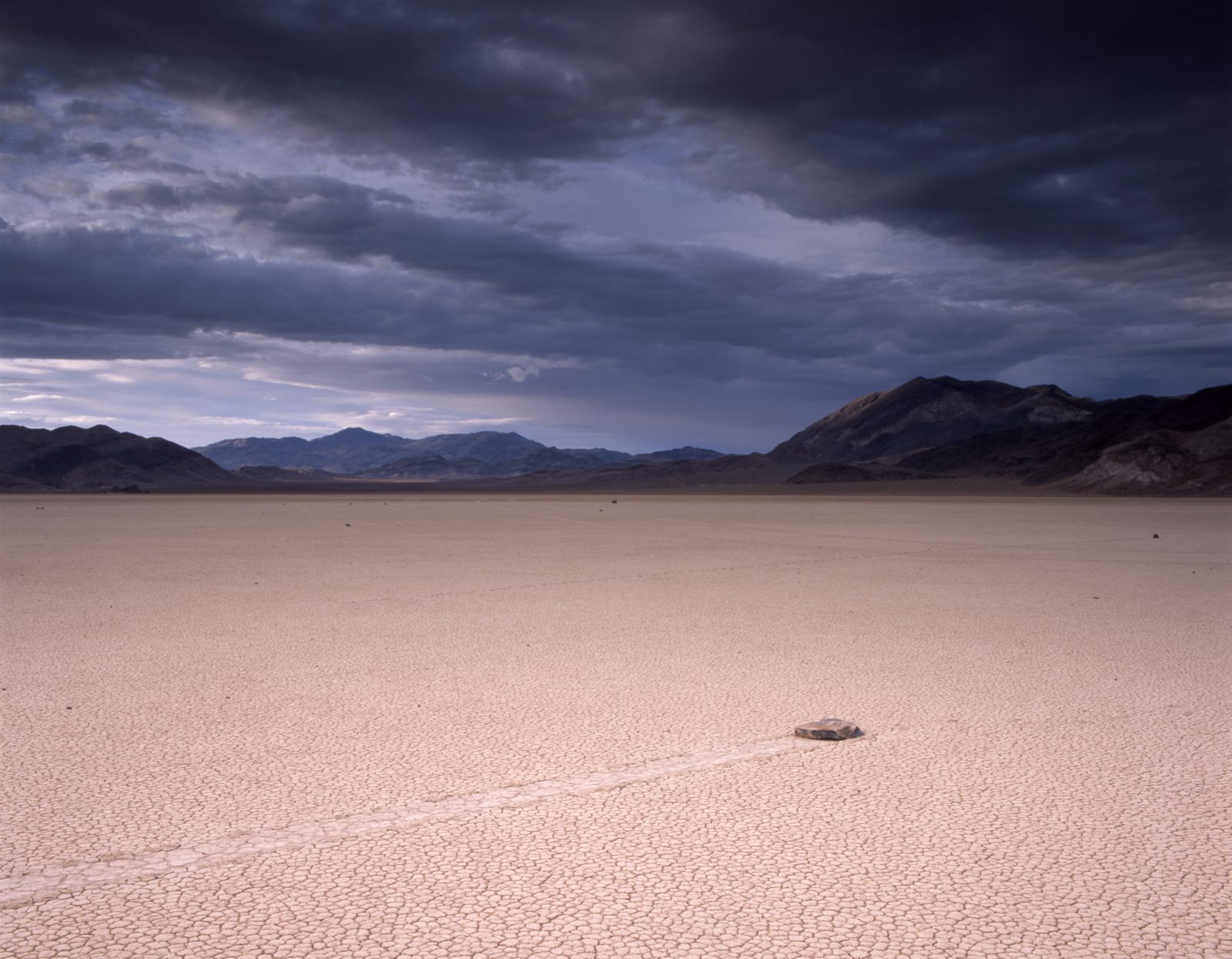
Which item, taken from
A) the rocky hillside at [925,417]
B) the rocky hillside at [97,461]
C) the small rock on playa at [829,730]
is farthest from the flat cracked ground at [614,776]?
the rocky hillside at [925,417]

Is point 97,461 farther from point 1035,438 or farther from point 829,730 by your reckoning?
point 829,730

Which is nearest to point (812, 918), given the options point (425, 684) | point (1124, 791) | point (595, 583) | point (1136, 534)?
point (1124, 791)

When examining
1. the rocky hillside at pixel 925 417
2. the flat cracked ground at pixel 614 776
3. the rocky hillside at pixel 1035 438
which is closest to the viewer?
the flat cracked ground at pixel 614 776

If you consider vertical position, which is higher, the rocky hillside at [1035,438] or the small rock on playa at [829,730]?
the rocky hillside at [1035,438]

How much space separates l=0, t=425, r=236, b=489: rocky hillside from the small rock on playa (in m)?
123

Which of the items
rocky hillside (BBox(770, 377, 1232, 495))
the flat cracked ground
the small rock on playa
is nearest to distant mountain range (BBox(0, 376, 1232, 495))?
rocky hillside (BBox(770, 377, 1232, 495))

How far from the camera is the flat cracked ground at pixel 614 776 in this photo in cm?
323

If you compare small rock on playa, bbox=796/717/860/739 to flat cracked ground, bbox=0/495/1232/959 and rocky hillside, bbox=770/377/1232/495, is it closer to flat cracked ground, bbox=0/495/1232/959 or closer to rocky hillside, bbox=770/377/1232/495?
flat cracked ground, bbox=0/495/1232/959

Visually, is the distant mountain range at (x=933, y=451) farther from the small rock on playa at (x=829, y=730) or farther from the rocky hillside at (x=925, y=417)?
the small rock on playa at (x=829, y=730)

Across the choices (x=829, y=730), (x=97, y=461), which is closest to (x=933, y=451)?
(x=97, y=461)

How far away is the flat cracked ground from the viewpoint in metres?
3.23

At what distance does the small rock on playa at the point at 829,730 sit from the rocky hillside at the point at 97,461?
402 ft

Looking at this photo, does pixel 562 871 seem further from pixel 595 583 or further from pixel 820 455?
pixel 820 455

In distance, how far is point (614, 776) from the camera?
15.3 ft
